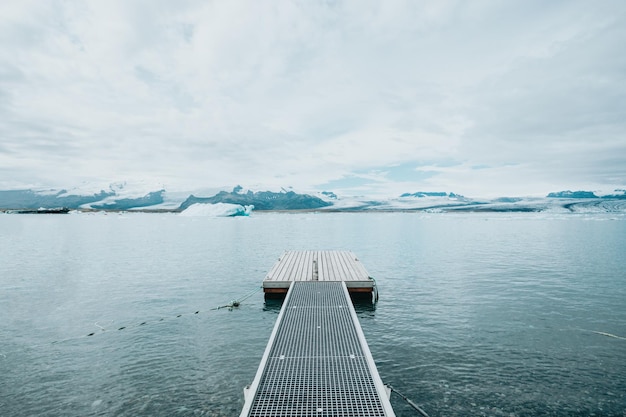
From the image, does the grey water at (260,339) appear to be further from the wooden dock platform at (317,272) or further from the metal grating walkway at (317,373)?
the metal grating walkway at (317,373)

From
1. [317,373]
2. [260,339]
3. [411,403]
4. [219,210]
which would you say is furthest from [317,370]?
[219,210]

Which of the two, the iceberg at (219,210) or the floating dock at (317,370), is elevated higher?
the iceberg at (219,210)

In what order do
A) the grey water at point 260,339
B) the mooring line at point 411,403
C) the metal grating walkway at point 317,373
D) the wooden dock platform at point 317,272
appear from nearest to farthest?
the metal grating walkway at point 317,373
the mooring line at point 411,403
the grey water at point 260,339
the wooden dock platform at point 317,272

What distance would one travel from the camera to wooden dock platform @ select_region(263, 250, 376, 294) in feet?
68.2

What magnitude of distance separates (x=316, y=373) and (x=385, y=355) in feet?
14.9

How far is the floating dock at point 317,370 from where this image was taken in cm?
823

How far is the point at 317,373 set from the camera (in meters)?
9.81

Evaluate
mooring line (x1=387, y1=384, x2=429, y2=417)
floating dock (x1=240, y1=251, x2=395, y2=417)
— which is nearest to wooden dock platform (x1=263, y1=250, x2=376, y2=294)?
floating dock (x1=240, y1=251, x2=395, y2=417)

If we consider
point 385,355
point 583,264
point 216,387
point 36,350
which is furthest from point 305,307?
point 583,264

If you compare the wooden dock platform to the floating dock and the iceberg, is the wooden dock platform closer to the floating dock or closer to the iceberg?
the floating dock

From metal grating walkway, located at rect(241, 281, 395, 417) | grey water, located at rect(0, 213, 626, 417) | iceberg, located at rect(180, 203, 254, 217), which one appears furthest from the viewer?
iceberg, located at rect(180, 203, 254, 217)

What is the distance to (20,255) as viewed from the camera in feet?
131

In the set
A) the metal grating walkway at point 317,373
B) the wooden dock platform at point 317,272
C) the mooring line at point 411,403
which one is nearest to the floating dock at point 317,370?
the metal grating walkway at point 317,373

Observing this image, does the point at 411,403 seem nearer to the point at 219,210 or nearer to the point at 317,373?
the point at 317,373
